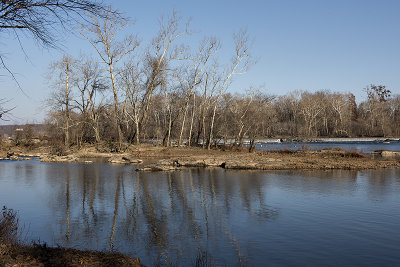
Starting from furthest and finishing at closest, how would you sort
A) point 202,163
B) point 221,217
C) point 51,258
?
1. point 202,163
2. point 221,217
3. point 51,258

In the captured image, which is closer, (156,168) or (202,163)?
(156,168)

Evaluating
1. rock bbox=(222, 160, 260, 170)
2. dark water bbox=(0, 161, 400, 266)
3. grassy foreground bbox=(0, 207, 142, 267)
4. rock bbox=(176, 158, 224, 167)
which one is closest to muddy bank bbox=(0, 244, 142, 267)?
grassy foreground bbox=(0, 207, 142, 267)

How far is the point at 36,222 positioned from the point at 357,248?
8220mm

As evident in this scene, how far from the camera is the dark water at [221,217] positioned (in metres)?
7.75

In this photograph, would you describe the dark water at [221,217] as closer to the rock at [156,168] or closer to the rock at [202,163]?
the rock at [156,168]

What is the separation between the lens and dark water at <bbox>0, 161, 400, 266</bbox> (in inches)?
305

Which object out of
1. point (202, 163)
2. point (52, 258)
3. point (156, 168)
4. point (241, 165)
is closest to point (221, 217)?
point (52, 258)

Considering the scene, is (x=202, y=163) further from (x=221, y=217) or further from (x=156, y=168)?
(x=221, y=217)

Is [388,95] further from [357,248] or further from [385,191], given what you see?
[357,248]

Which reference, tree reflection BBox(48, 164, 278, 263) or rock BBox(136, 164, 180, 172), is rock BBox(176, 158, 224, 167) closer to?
rock BBox(136, 164, 180, 172)

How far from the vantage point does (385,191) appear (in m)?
15.2

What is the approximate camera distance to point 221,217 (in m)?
10.7

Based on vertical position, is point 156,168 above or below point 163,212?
above

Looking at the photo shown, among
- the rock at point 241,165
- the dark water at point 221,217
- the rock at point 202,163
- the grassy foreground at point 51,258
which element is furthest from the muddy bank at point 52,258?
the rock at point 202,163
